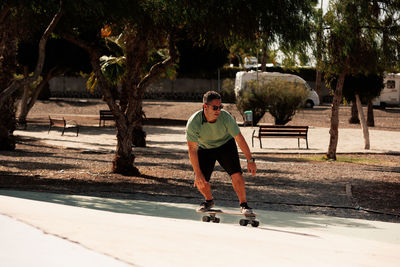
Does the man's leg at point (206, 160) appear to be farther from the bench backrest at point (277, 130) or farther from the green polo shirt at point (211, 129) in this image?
the bench backrest at point (277, 130)

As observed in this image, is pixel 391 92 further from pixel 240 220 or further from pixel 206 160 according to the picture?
pixel 206 160

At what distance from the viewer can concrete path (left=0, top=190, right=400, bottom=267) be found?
18.3ft

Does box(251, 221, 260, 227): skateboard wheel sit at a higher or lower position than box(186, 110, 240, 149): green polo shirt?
lower

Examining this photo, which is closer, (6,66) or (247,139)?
(6,66)

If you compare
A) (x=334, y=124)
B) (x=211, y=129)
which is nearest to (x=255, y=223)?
(x=211, y=129)

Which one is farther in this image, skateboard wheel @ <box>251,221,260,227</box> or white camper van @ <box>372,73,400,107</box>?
white camper van @ <box>372,73,400,107</box>

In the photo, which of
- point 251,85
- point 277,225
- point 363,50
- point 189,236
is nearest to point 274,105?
point 251,85

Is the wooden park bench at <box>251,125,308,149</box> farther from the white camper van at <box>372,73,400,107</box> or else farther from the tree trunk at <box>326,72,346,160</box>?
the white camper van at <box>372,73,400,107</box>

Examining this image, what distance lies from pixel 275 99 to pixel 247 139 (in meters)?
8.40

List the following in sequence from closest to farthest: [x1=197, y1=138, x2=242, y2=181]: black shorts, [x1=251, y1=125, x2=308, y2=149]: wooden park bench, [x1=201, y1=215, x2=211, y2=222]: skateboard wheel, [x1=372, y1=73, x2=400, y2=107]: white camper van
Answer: [x1=197, y1=138, x2=242, y2=181]: black shorts < [x1=201, y1=215, x2=211, y2=222]: skateboard wheel < [x1=251, y1=125, x2=308, y2=149]: wooden park bench < [x1=372, y1=73, x2=400, y2=107]: white camper van

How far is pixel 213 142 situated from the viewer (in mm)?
8367

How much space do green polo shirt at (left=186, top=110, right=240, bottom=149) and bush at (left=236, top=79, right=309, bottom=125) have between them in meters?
28.2

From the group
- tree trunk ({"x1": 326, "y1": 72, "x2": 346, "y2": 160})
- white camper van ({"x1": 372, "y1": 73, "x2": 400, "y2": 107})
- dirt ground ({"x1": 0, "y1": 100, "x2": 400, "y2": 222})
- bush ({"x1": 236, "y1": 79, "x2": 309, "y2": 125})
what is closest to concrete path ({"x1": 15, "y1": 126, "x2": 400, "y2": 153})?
dirt ground ({"x1": 0, "y1": 100, "x2": 400, "y2": 222})

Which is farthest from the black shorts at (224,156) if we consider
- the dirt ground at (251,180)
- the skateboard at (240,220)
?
the dirt ground at (251,180)
